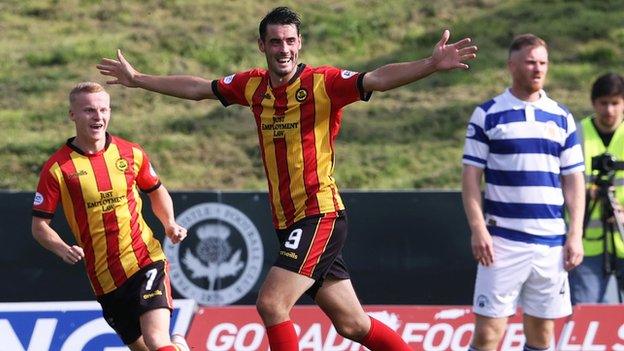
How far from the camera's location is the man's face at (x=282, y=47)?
20.5 feet

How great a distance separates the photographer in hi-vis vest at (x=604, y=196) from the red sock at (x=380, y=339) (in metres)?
2.34

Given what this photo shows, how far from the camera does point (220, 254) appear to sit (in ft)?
32.4

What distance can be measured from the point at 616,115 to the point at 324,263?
9.41ft

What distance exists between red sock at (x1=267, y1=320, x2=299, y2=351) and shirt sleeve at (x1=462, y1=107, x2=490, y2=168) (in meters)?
1.33

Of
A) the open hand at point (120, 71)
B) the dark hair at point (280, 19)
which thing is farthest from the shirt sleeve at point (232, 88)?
the open hand at point (120, 71)

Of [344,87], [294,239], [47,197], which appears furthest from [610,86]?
[47,197]

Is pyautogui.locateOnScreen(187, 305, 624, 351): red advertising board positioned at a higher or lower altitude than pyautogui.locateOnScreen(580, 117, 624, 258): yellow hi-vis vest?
lower

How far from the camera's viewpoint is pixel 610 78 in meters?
8.11

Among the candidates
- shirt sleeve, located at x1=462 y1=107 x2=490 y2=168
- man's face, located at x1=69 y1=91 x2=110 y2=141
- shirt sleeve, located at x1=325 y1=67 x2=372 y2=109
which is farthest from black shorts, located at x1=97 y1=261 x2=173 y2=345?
shirt sleeve, located at x1=462 y1=107 x2=490 y2=168

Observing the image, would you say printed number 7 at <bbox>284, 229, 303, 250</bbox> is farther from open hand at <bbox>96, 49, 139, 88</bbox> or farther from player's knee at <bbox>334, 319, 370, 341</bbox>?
open hand at <bbox>96, 49, 139, 88</bbox>

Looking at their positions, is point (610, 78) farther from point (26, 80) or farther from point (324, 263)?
point (26, 80)

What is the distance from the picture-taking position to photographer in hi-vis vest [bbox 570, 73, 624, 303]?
818 centimetres

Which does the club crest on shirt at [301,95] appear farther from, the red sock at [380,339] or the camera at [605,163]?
the camera at [605,163]

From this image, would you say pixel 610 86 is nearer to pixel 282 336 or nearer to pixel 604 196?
pixel 604 196
